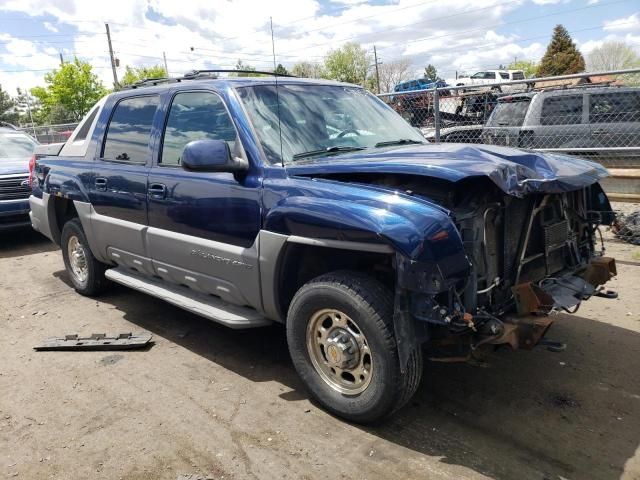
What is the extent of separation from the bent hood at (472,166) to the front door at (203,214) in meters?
0.48

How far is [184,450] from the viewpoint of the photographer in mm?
3055

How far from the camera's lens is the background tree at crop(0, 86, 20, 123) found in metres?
69.7

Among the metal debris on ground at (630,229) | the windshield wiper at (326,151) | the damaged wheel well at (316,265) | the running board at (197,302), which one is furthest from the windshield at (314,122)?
the metal debris on ground at (630,229)

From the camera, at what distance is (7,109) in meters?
72.9

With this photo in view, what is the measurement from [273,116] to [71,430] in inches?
93.3

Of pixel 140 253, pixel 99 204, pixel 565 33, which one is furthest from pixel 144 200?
pixel 565 33

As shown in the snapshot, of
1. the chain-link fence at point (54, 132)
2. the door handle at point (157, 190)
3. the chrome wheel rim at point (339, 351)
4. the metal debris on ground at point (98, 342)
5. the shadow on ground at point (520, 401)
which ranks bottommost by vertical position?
the shadow on ground at point (520, 401)

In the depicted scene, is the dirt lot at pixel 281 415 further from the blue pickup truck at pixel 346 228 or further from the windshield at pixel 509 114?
the windshield at pixel 509 114

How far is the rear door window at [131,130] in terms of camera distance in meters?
4.51

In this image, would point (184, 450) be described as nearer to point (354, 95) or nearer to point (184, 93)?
point (184, 93)

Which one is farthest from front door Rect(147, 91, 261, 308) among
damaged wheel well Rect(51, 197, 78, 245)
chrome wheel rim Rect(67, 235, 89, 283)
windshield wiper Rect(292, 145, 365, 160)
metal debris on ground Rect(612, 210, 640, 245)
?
metal debris on ground Rect(612, 210, 640, 245)

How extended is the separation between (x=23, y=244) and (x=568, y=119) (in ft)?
30.0

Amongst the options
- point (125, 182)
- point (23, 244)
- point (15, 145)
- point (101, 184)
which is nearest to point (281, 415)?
point (125, 182)

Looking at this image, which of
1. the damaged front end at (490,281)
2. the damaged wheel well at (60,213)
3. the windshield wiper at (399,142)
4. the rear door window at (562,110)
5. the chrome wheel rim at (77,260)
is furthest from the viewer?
the rear door window at (562,110)
